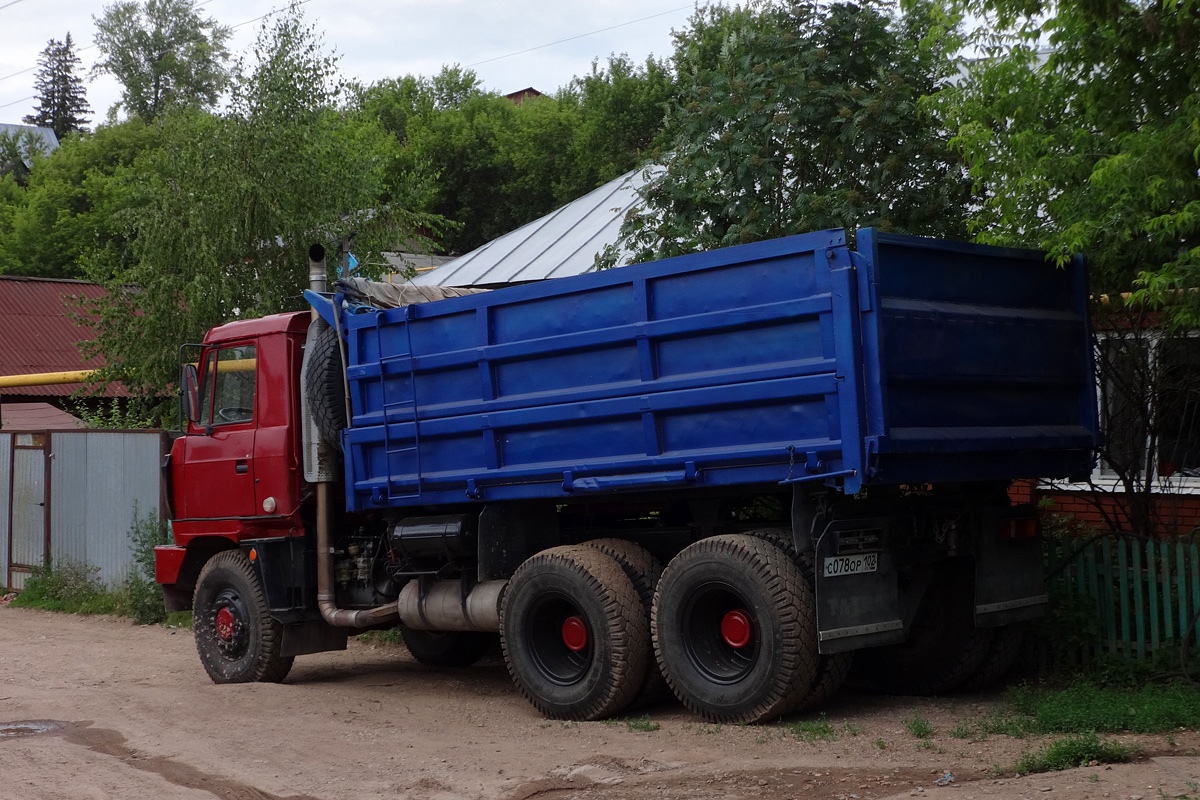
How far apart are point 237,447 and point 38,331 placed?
2281 centimetres

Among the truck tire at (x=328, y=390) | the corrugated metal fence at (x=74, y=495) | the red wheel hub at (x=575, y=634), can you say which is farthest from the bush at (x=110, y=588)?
the red wheel hub at (x=575, y=634)

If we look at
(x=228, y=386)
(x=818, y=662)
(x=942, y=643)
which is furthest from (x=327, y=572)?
(x=942, y=643)

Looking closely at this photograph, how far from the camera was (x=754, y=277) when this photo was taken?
24.2ft

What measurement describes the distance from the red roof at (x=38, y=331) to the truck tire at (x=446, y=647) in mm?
18556

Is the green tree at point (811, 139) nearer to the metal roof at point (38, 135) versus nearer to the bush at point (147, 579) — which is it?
the bush at point (147, 579)

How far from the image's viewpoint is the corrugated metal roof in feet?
59.1

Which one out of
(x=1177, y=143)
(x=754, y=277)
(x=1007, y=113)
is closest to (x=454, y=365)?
(x=754, y=277)

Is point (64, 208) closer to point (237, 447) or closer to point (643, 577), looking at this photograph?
point (237, 447)

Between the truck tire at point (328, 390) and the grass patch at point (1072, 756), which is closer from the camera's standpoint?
the grass patch at point (1072, 756)

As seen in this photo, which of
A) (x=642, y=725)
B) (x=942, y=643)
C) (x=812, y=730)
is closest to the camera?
(x=812, y=730)

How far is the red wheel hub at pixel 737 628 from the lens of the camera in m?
7.55

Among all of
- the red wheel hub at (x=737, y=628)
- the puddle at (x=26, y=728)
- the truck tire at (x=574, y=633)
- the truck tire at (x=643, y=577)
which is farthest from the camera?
the puddle at (x=26, y=728)

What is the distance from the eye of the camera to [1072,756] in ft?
20.4

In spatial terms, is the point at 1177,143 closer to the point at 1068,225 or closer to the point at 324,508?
the point at 1068,225
